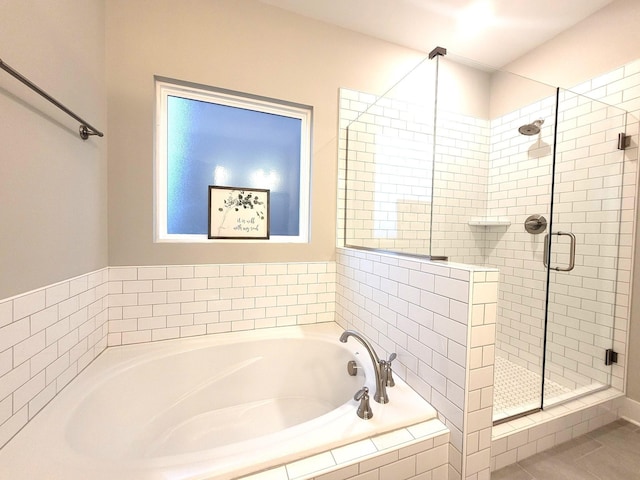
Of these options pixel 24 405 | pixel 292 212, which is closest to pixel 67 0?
pixel 292 212

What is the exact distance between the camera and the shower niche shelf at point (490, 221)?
7.62ft

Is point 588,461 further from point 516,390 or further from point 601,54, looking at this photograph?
point 601,54

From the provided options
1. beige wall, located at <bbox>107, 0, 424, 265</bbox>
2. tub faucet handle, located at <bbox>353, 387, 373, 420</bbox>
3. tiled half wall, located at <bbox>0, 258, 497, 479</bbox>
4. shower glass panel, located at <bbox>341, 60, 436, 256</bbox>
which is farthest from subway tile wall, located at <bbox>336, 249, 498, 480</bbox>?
beige wall, located at <bbox>107, 0, 424, 265</bbox>

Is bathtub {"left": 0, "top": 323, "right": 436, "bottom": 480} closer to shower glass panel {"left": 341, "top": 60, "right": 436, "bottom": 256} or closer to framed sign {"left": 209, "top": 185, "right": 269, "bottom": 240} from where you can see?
framed sign {"left": 209, "top": 185, "right": 269, "bottom": 240}

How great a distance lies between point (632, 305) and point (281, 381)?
7.61 ft

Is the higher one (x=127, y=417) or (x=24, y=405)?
(x=24, y=405)

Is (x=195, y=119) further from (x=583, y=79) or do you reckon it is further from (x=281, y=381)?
(x=583, y=79)

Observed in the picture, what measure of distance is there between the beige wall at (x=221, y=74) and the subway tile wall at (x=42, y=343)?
384 mm

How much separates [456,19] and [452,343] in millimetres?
2311

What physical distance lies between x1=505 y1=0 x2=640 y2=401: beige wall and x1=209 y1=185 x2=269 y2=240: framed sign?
8.06ft

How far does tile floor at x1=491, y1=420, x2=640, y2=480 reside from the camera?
121cm

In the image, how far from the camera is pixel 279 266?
1.97 meters

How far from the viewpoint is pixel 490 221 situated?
7.64ft

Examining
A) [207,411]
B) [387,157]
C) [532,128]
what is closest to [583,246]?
[532,128]
